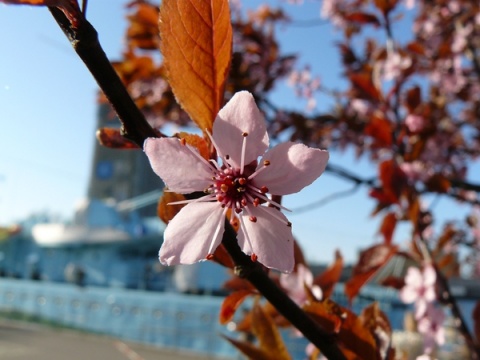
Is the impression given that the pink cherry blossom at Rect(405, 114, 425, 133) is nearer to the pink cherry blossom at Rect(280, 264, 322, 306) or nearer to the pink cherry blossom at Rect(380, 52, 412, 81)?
the pink cherry blossom at Rect(380, 52, 412, 81)

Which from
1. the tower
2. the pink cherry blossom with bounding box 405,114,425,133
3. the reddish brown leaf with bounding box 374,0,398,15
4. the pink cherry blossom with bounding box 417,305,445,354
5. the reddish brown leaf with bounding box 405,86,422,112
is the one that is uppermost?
the tower

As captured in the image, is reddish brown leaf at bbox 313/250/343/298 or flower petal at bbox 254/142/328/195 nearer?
flower petal at bbox 254/142/328/195

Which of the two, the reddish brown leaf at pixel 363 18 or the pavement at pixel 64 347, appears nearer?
the reddish brown leaf at pixel 363 18

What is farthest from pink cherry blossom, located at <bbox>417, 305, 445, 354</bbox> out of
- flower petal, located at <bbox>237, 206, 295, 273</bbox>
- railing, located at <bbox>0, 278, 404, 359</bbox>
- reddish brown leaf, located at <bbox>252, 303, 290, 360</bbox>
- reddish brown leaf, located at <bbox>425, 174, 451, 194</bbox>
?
railing, located at <bbox>0, 278, 404, 359</bbox>

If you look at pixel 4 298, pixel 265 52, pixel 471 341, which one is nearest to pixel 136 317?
pixel 4 298

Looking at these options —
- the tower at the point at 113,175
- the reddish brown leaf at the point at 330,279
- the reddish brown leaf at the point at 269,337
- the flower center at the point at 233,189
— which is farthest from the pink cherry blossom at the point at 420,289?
the tower at the point at 113,175

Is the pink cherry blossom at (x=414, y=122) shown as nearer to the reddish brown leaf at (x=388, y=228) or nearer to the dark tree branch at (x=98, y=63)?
the reddish brown leaf at (x=388, y=228)

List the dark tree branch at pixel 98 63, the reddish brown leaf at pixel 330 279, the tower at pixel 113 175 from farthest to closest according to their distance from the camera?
the tower at pixel 113 175 → the reddish brown leaf at pixel 330 279 → the dark tree branch at pixel 98 63

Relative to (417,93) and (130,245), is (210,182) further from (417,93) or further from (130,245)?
(130,245)
